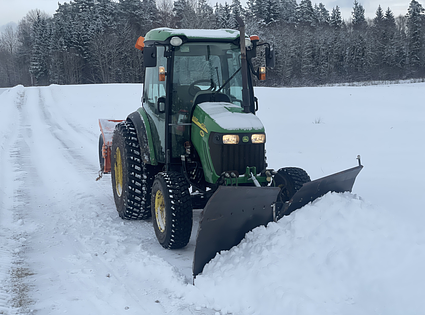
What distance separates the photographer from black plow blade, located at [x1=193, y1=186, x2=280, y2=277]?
3.64 meters

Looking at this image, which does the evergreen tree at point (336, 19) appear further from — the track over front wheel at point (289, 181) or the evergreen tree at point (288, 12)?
the track over front wheel at point (289, 181)

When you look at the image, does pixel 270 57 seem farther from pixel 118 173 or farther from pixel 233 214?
pixel 118 173

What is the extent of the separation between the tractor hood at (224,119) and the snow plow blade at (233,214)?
2.56ft

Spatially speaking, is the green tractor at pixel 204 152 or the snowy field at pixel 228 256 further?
the green tractor at pixel 204 152

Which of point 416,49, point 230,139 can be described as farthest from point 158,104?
point 416,49

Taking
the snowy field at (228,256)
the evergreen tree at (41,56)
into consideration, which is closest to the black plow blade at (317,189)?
the snowy field at (228,256)

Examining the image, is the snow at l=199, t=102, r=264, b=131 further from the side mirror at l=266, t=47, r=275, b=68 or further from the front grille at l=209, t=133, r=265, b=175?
the side mirror at l=266, t=47, r=275, b=68

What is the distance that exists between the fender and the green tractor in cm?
1

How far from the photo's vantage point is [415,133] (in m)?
10.2

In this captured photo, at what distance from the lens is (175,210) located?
164 inches

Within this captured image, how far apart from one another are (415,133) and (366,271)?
8167 millimetres

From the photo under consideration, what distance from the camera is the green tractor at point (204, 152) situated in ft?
12.7

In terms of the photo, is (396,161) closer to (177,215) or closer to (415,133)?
(415,133)

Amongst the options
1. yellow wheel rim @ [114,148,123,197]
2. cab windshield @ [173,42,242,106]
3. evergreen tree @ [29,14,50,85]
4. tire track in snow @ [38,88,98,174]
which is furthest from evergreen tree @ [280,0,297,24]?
cab windshield @ [173,42,242,106]
